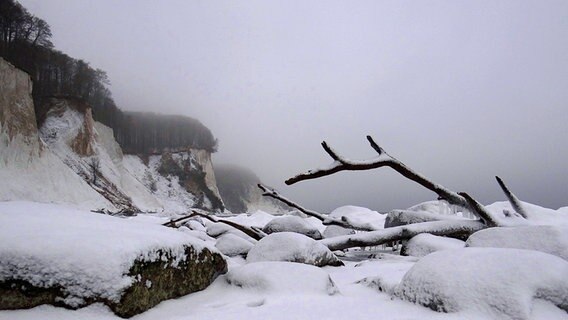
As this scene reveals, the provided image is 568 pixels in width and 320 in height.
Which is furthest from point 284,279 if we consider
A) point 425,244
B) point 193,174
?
point 193,174

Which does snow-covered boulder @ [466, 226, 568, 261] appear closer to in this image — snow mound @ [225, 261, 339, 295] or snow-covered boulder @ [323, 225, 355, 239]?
snow mound @ [225, 261, 339, 295]

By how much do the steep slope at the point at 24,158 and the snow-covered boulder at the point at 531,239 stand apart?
740 inches

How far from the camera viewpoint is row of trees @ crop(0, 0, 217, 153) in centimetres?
2175

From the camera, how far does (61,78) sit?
26.5 metres

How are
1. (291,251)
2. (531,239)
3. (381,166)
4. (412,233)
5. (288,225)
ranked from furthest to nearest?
(288,225)
(412,233)
(381,166)
(291,251)
(531,239)

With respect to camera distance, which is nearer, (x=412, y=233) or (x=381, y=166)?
(x=381, y=166)

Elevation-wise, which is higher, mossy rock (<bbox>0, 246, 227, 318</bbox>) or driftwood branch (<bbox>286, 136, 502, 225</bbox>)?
driftwood branch (<bbox>286, 136, 502, 225</bbox>)

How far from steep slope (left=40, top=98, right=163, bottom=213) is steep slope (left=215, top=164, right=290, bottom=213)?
31.2m

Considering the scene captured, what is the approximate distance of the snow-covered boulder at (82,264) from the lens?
Answer: 6.07ft

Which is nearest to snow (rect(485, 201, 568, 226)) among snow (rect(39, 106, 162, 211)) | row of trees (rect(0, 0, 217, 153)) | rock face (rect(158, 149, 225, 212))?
snow (rect(39, 106, 162, 211))

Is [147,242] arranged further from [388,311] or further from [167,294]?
[388,311]

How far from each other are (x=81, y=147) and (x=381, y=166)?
26051 mm

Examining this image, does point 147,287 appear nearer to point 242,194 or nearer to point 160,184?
point 160,184

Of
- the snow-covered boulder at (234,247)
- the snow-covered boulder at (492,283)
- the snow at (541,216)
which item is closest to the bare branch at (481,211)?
the snow at (541,216)
